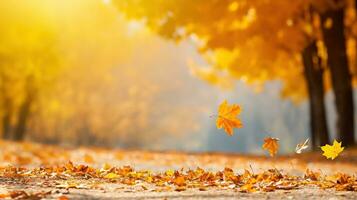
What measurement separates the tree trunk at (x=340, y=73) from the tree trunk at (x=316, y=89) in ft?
4.66

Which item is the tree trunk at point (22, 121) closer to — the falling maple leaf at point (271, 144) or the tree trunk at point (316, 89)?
the tree trunk at point (316, 89)

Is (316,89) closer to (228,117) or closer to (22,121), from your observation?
(228,117)

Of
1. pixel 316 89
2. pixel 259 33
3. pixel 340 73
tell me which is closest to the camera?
pixel 340 73

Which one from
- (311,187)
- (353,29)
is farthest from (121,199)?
(353,29)

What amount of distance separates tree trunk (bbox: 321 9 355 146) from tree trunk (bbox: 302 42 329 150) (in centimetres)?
142

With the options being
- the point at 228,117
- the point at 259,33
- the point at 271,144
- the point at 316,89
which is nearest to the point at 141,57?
the point at 316,89

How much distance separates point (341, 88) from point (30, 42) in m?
14.4

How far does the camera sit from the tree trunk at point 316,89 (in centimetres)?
2011

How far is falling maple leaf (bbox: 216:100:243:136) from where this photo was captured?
6.01 meters

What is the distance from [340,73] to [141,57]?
47.1 m

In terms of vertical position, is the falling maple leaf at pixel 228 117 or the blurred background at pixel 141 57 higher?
the blurred background at pixel 141 57

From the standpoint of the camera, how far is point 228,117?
241 inches

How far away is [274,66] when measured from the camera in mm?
23297

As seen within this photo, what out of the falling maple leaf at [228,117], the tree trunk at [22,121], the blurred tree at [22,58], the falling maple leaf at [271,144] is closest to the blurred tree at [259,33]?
the blurred tree at [22,58]
